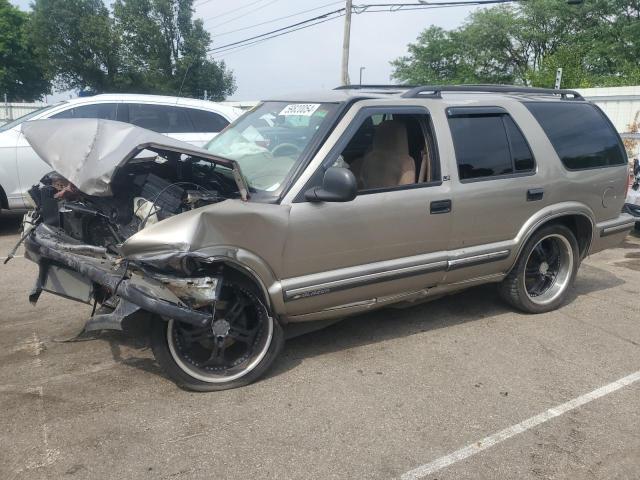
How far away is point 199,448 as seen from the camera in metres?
2.98

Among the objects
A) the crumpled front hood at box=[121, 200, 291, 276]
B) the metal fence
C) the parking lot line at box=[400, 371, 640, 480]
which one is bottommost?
the parking lot line at box=[400, 371, 640, 480]

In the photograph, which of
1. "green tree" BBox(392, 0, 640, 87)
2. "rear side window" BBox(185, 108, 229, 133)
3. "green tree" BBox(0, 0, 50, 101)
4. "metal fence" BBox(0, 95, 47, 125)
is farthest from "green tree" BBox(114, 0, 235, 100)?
"rear side window" BBox(185, 108, 229, 133)

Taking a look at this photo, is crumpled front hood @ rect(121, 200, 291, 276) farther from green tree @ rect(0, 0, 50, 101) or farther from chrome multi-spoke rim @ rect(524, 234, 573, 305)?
→ green tree @ rect(0, 0, 50, 101)

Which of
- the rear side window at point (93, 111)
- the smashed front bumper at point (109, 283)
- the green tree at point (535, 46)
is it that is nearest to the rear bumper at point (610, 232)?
the smashed front bumper at point (109, 283)

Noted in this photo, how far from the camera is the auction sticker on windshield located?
4141 mm

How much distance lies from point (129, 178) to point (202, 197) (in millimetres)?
631

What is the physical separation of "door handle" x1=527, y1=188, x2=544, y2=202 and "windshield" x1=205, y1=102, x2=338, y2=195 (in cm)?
186

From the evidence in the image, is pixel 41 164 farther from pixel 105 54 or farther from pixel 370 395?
pixel 105 54

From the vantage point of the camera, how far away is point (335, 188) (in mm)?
3521

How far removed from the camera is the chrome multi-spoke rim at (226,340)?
3490 mm

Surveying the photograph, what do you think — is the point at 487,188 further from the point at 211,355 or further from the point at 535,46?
the point at 535,46

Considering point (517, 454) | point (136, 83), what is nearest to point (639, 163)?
point (517, 454)

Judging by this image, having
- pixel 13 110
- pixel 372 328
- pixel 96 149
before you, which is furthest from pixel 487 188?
pixel 13 110

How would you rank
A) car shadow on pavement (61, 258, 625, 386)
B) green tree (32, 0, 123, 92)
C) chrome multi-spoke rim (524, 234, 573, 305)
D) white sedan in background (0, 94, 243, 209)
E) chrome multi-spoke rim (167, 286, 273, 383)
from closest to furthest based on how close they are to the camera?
chrome multi-spoke rim (167, 286, 273, 383)
car shadow on pavement (61, 258, 625, 386)
chrome multi-spoke rim (524, 234, 573, 305)
white sedan in background (0, 94, 243, 209)
green tree (32, 0, 123, 92)
